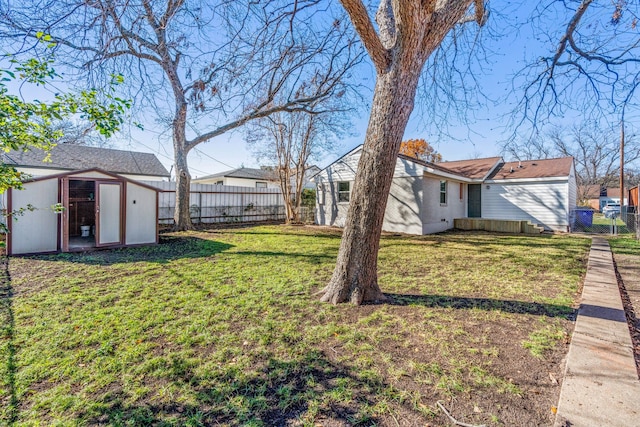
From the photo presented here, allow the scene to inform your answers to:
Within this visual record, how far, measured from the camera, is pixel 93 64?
378 cm

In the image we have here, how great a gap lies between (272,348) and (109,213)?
7.35m

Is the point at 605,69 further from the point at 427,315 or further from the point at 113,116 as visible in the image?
the point at 113,116

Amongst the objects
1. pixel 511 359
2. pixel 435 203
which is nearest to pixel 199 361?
pixel 511 359

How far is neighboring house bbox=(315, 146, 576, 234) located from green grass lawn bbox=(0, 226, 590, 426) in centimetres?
630


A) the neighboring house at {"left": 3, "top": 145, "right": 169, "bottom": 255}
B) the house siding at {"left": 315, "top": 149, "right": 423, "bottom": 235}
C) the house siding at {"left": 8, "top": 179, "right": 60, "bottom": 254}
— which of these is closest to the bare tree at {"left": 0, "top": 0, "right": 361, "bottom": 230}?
the neighboring house at {"left": 3, "top": 145, "right": 169, "bottom": 255}

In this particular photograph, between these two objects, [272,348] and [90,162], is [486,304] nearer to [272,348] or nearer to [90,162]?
[272,348]

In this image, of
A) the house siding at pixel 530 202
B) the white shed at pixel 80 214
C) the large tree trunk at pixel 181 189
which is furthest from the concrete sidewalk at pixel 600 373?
the large tree trunk at pixel 181 189

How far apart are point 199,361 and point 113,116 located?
2.40 metres

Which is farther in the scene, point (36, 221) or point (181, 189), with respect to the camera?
point (181, 189)

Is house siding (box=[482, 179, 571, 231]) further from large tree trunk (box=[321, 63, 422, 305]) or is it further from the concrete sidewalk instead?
large tree trunk (box=[321, 63, 422, 305])

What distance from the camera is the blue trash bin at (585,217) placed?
13539mm

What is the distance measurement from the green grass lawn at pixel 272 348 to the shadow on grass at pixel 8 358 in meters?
0.01

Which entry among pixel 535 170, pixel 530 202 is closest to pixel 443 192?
pixel 530 202

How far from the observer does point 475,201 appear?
14.9 meters
